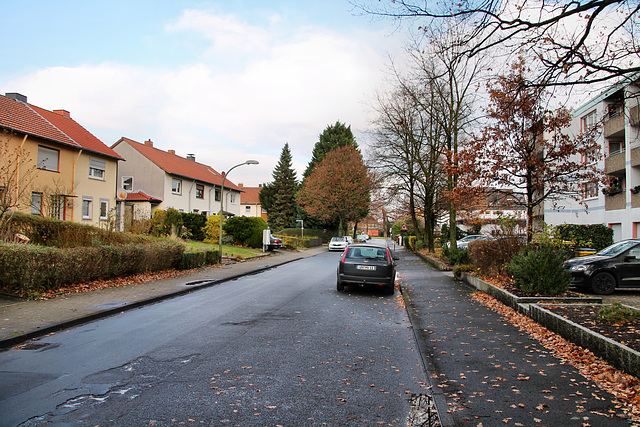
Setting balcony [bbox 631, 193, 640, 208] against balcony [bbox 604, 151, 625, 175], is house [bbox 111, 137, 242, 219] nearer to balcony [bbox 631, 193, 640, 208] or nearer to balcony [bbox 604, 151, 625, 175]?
balcony [bbox 604, 151, 625, 175]

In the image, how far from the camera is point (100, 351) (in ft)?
19.9

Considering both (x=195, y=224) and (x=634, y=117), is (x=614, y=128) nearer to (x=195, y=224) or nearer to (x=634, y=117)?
(x=634, y=117)

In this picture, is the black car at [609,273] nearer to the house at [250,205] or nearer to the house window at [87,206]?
the house window at [87,206]

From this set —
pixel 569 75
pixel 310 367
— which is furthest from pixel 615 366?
pixel 569 75

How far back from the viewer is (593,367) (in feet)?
16.9

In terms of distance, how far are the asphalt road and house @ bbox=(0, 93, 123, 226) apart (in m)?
15.8

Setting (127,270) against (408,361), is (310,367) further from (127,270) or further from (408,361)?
(127,270)

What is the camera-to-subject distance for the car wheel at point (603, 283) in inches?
463

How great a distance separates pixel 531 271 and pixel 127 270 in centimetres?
1148

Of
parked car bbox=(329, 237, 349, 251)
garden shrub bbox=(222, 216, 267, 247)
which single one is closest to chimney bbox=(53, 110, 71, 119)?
garden shrub bbox=(222, 216, 267, 247)

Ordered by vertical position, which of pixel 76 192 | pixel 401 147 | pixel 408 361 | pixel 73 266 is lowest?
pixel 408 361

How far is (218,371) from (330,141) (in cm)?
5923

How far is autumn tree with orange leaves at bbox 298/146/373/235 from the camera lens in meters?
51.0

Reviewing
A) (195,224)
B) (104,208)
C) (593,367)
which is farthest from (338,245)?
(593,367)
